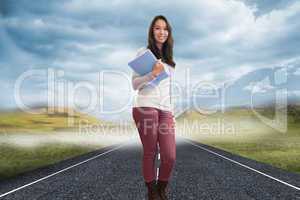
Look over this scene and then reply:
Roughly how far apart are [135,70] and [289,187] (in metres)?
4.98

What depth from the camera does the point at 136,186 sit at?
7613mm

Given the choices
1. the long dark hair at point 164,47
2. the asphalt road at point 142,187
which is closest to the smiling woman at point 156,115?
the long dark hair at point 164,47

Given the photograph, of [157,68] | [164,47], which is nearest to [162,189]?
[157,68]

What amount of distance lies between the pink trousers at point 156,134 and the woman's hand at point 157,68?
0.44 metres

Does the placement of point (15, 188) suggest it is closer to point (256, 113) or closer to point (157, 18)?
point (157, 18)

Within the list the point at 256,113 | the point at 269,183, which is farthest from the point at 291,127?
the point at 269,183

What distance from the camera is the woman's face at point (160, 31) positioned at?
4770mm

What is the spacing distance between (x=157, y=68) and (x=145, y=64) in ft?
0.52

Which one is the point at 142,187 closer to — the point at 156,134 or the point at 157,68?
the point at 156,134

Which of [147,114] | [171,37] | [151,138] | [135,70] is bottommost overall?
[151,138]

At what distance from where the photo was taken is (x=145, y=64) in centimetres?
454

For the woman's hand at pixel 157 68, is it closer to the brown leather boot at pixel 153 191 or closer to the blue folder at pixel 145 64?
the blue folder at pixel 145 64

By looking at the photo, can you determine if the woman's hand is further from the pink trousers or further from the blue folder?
the pink trousers

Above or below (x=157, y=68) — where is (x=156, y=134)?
below
